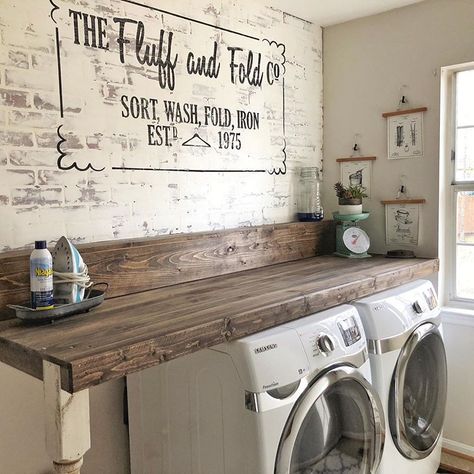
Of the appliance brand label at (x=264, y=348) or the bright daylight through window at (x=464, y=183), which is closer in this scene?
the appliance brand label at (x=264, y=348)

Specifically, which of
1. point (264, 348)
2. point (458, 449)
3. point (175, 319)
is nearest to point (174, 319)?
point (175, 319)

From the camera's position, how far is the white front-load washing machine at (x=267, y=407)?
1595 mm

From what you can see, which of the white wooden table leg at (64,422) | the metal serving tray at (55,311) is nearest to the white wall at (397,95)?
the metal serving tray at (55,311)

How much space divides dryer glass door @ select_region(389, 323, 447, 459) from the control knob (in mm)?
517

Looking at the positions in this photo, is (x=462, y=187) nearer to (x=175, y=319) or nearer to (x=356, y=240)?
(x=356, y=240)

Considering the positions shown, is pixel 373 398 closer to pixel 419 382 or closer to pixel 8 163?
pixel 419 382

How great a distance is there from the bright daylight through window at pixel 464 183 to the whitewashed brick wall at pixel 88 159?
1018 mm

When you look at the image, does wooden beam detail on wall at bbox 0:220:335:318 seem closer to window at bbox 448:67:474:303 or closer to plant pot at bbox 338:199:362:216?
plant pot at bbox 338:199:362:216

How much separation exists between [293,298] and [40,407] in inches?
40.9

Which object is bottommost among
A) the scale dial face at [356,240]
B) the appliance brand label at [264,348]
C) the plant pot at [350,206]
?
the appliance brand label at [264,348]

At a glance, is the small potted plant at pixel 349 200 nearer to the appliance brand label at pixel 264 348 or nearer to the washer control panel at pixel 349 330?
the washer control panel at pixel 349 330

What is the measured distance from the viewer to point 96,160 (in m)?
2.05

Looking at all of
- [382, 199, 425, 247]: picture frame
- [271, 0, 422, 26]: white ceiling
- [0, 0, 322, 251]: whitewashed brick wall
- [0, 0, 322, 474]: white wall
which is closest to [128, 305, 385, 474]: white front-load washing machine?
[0, 0, 322, 474]: white wall

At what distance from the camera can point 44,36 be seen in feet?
6.11
